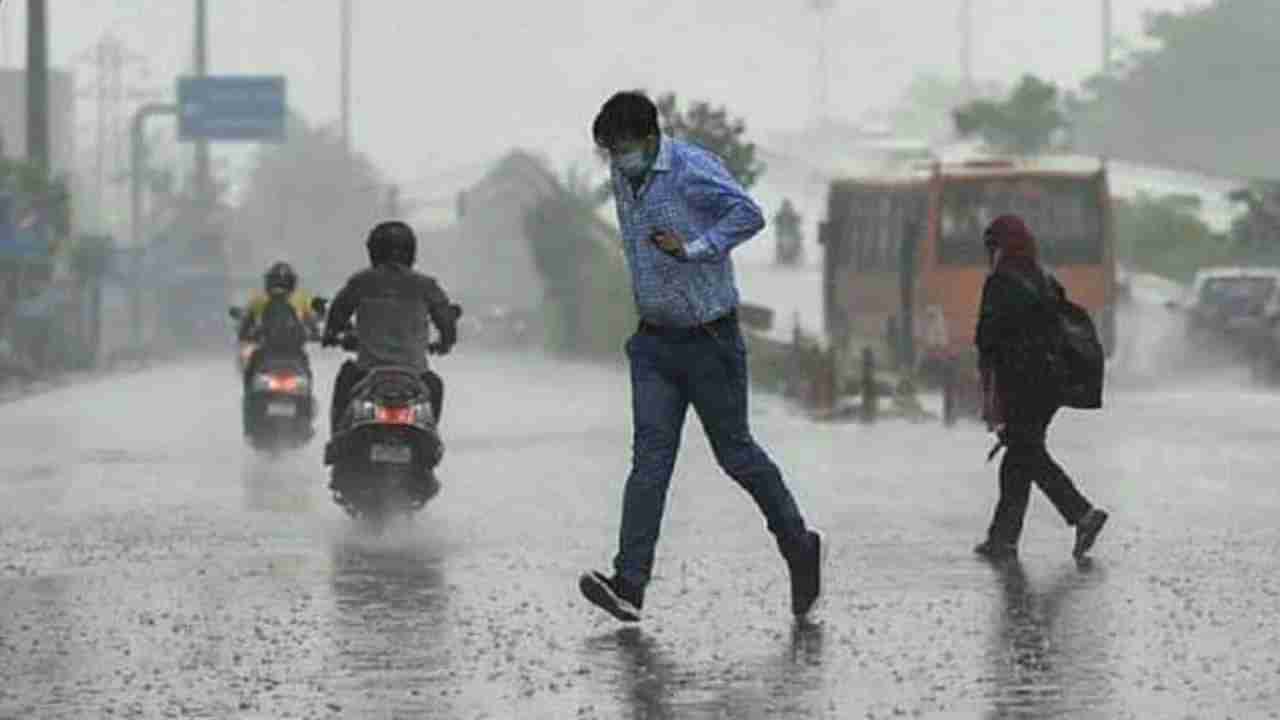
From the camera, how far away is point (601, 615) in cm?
1323

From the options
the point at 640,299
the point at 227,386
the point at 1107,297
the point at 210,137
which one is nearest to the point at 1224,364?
the point at 1107,297

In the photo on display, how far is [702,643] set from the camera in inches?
479

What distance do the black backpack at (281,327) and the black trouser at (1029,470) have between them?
12.7 m

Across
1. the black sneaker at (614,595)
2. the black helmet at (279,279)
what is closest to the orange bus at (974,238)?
the black helmet at (279,279)

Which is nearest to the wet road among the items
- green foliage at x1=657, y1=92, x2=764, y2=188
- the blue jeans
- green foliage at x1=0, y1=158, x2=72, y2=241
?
the blue jeans

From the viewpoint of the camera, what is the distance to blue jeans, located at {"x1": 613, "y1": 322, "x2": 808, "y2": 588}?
42.1ft

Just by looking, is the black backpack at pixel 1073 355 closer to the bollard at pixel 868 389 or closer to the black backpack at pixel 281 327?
the black backpack at pixel 281 327

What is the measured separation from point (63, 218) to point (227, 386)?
49.4 feet

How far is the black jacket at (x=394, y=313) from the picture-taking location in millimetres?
19375

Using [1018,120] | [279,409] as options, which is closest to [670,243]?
[279,409]

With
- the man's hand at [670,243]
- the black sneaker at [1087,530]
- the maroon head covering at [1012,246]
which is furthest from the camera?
the maroon head covering at [1012,246]

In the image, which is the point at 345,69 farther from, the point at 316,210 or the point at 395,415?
the point at 395,415

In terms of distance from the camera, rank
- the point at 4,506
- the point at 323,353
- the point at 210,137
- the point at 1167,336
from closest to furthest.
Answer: the point at 4,506 < the point at 1167,336 < the point at 323,353 < the point at 210,137

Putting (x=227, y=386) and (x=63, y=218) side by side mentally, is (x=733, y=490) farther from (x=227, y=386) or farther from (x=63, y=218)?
(x=63, y=218)
